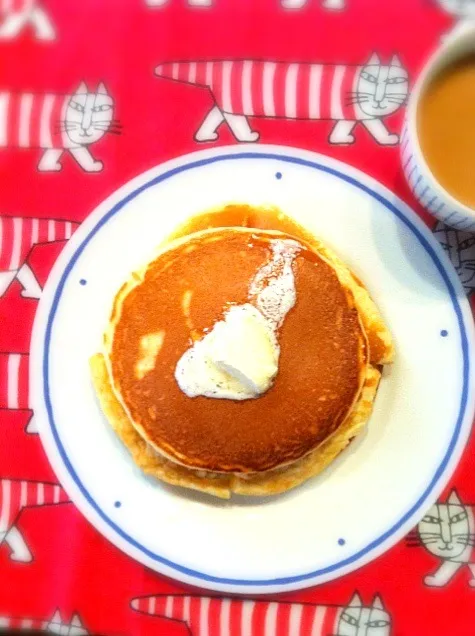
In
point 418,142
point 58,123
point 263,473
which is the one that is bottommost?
point 263,473

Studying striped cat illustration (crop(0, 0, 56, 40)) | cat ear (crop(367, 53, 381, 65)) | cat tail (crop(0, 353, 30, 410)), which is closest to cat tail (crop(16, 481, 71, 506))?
cat tail (crop(0, 353, 30, 410))

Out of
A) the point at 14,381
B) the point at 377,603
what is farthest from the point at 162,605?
the point at 14,381

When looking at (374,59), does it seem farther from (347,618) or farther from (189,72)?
(347,618)

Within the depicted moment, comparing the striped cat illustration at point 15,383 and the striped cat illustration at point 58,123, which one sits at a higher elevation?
the striped cat illustration at point 58,123

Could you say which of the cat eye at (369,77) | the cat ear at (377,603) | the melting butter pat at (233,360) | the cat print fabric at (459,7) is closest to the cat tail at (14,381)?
the melting butter pat at (233,360)

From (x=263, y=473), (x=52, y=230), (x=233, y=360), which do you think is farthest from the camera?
(x=52, y=230)

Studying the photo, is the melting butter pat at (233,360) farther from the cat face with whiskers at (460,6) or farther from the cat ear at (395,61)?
the cat face with whiskers at (460,6)

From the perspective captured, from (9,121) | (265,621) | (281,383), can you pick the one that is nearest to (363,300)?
(281,383)
